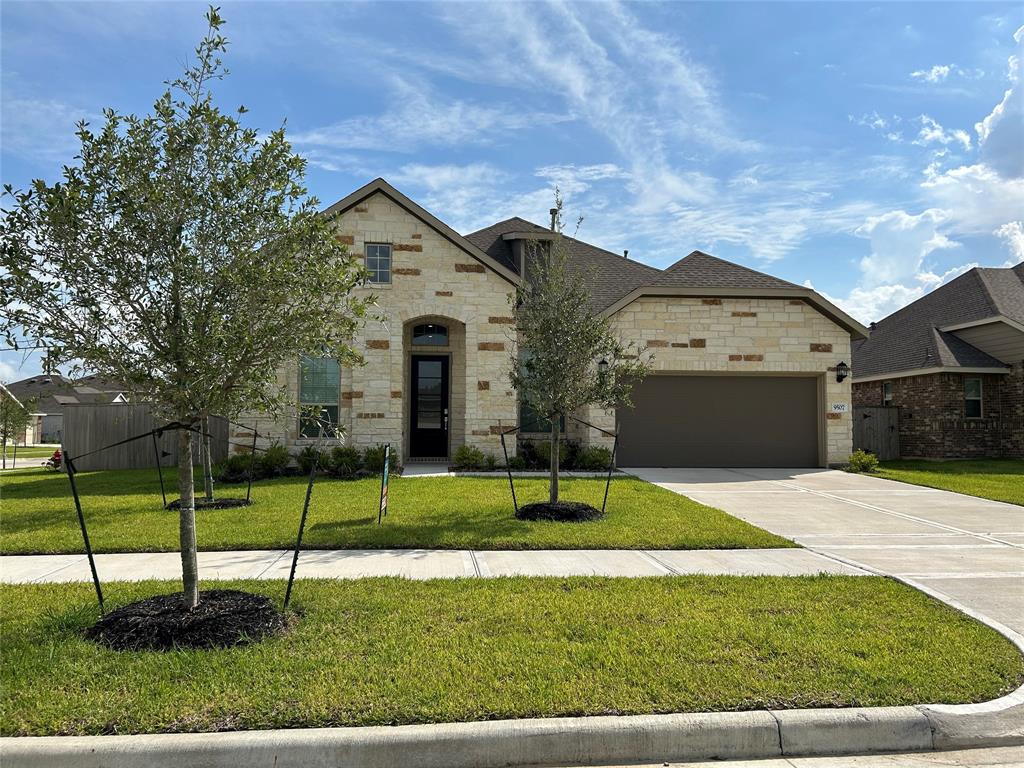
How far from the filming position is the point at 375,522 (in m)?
9.11

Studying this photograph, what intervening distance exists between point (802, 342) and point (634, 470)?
18.7 feet

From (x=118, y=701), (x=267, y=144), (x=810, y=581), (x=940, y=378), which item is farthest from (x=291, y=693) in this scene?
(x=940, y=378)

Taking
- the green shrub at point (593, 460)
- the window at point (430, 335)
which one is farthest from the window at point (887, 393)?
the window at point (430, 335)

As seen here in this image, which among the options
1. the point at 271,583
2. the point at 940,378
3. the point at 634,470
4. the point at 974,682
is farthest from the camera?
the point at 940,378

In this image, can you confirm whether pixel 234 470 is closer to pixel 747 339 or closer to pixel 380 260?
pixel 380 260

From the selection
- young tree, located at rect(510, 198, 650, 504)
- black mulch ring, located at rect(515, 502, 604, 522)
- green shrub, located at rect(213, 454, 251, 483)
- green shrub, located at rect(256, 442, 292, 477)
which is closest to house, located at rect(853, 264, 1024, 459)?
young tree, located at rect(510, 198, 650, 504)

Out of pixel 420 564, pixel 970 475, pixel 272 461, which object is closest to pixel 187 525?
pixel 420 564

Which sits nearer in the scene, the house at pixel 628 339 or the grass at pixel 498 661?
the grass at pixel 498 661

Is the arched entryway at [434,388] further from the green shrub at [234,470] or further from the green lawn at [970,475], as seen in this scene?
the green lawn at [970,475]

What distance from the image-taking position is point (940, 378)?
20.9 m

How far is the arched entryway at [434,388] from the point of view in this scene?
16844 mm

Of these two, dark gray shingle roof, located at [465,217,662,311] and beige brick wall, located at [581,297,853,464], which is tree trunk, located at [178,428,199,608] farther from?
dark gray shingle roof, located at [465,217,662,311]

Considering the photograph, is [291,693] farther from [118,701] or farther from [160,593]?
[160,593]

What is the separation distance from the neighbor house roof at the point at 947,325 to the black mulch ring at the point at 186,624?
71.0ft
